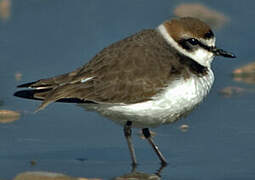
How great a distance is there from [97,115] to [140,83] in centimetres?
215

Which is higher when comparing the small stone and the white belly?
the small stone

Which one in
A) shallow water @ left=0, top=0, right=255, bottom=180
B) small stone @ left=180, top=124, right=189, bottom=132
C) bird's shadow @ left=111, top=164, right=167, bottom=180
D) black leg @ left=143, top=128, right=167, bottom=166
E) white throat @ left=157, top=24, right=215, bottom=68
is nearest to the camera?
bird's shadow @ left=111, top=164, right=167, bottom=180

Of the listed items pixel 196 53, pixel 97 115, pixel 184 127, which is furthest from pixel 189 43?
pixel 97 115

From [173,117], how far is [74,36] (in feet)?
15.0

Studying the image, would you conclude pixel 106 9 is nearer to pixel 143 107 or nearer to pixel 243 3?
pixel 243 3

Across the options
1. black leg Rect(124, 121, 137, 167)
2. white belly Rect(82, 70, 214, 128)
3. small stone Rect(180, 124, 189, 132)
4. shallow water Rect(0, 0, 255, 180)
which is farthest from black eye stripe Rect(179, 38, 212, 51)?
small stone Rect(180, 124, 189, 132)

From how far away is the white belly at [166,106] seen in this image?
26.3 feet

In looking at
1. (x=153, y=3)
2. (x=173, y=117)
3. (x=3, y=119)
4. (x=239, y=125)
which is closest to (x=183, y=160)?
(x=173, y=117)

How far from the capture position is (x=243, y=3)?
1301cm

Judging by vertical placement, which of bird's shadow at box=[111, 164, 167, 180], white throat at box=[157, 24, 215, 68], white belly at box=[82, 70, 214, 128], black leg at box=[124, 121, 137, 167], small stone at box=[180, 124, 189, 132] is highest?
white throat at box=[157, 24, 215, 68]

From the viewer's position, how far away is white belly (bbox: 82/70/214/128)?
26.3ft

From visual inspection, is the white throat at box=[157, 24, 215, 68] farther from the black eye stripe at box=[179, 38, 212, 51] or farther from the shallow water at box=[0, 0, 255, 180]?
the shallow water at box=[0, 0, 255, 180]

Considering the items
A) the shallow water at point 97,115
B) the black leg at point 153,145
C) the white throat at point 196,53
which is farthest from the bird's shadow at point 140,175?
the white throat at point 196,53

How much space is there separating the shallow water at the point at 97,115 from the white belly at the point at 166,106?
56cm
